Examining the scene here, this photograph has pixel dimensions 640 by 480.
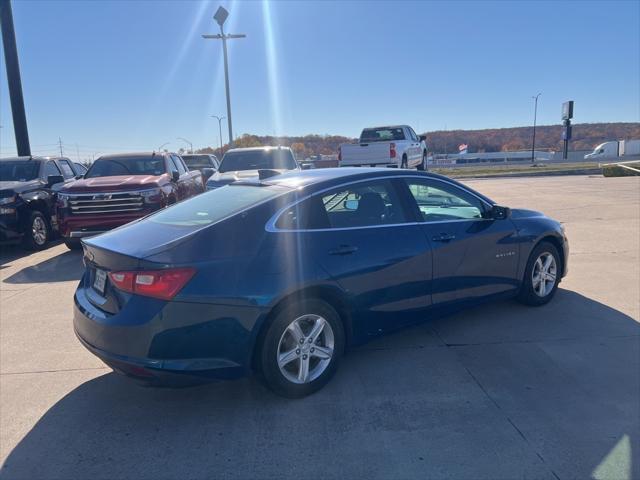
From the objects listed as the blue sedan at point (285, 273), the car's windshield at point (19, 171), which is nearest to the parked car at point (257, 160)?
the car's windshield at point (19, 171)

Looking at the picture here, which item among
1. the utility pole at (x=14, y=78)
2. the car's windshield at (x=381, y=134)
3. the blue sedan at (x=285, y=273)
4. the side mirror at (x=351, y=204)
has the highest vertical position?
the utility pole at (x=14, y=78)

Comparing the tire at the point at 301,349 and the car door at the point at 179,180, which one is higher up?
the car door at the point at 179,180

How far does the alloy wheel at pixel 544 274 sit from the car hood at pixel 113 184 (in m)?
6.63

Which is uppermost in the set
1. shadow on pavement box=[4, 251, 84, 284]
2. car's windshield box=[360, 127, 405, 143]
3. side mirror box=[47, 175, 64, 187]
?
car's windshield box=[360, 127, 405, 143]

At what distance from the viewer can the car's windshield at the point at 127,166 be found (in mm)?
10039

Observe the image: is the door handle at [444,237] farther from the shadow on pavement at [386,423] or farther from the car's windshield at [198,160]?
the car's windshield at [198,160]

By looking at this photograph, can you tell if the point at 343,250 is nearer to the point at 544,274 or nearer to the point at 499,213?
the point at 499,213

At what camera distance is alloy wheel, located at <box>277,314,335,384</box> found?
3418mm

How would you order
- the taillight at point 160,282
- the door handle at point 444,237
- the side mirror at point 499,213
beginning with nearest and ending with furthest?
1. the taillight at point 160,282
2. the door handle at point 444,237
3. the side mirror at point 499,213

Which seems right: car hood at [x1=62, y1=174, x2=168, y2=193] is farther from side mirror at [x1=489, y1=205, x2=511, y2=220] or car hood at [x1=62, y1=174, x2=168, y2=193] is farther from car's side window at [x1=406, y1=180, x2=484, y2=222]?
side mirror at [x1=489, y1=205, x2=511, y2=220]

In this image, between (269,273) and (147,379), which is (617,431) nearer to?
(269,273)

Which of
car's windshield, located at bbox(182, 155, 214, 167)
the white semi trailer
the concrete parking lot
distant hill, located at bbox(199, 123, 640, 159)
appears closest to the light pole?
car's windshield, located at bbox(182, 155, 214, 167)

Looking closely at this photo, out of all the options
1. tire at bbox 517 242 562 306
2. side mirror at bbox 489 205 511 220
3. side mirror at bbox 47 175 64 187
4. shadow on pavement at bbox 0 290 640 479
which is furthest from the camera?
side mirror at bbox 47 175 64 187

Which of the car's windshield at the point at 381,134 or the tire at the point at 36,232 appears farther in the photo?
the car's windshield at the point at 381,134
